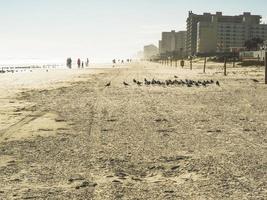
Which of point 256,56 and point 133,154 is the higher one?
point 256,56

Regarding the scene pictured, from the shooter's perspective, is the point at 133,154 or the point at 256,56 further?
the point at 256,56

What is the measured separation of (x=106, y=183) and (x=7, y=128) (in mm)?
5051

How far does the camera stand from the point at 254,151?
7.29 m

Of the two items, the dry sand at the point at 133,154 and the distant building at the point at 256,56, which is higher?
the distant building at the point at 256,56

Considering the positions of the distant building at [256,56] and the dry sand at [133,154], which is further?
the distant building at [256,56]

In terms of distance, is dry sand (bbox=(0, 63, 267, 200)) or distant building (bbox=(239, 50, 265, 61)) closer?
dry sand (bbox=(0, 63, 267, 200))

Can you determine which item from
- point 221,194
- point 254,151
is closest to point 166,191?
point 221,194

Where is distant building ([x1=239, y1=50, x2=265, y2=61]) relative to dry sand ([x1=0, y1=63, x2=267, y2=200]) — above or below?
above

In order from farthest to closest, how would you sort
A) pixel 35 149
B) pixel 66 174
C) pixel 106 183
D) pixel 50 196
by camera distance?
1. pixel 35 149
2. pixel 66 174
3. pixel 106 183
4. pixel 50 196

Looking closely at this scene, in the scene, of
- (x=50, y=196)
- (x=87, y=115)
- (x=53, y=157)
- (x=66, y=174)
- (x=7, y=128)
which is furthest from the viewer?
(x=87, y=115)

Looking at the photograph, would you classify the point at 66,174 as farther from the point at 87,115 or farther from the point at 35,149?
the point at 87,115

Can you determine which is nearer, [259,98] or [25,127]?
[25,127]

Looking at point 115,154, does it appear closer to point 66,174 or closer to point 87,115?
point 66,174

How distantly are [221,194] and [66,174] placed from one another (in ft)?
6.96
